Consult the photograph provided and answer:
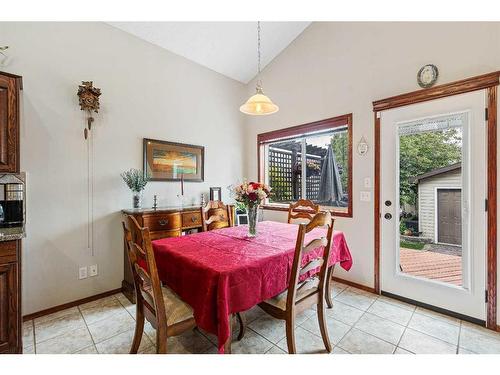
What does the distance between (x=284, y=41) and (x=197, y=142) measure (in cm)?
197

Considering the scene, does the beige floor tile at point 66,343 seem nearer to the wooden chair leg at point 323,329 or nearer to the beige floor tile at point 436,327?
the wooden chair leg at point 323,329

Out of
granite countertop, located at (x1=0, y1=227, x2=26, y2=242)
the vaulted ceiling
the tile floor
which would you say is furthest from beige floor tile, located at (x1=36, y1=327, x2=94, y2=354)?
the vaulted ceiling

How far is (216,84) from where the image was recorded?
3.79 metres

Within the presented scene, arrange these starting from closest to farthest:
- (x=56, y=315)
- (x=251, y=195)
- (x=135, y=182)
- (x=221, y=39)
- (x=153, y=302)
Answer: (x=153, y=302)
(x=251, y=195)
(x=56, y=315)
(x=135, y=182)
(x=221, y=39)

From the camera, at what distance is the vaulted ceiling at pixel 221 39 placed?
9.45ft

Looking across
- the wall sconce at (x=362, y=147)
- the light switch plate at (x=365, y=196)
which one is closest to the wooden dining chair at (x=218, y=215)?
the light switch plate at (x=365, y=196)

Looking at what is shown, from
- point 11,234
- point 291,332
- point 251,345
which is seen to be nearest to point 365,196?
point 291,332

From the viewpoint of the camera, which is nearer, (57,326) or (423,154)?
(57,326)

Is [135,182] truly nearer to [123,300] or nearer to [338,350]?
[123,300]

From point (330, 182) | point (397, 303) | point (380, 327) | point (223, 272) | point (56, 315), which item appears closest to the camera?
point (223, 272)

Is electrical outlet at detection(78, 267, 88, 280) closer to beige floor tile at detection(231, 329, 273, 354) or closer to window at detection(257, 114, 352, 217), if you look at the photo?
beige floor tile at detection(231, 329, 273, 354)

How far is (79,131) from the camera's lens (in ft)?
8.18

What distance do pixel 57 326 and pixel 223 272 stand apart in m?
1.92
